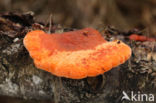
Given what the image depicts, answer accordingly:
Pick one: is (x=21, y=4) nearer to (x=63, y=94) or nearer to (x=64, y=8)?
(x=64, y=8)

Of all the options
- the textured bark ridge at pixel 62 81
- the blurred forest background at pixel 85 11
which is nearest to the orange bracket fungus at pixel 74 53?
the textured bark ridge at pixel 62 81

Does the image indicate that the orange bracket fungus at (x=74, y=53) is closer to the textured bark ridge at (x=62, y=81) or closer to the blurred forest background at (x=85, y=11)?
the textured bark ridge at (x=62, y=81)

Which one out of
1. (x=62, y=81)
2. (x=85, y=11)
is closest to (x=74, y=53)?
(x=62, y=81)

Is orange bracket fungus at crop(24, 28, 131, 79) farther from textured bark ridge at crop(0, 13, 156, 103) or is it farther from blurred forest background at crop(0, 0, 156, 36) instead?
blurred forest background at crop(0, 0, 156, 36)

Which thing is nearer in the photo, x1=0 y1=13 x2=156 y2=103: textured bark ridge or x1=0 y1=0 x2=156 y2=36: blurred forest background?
x1=0 y1=13 x2=156 y2=103: textured bark ridge

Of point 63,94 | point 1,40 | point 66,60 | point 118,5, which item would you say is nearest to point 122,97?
point 63,94

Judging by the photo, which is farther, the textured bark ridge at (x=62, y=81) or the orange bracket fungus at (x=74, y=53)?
the textured bark ridge at (x=62, y=81)

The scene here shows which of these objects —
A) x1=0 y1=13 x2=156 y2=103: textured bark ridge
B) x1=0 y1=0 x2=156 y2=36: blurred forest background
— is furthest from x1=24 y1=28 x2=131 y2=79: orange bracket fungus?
x1=0 y1=0 x2=156 y2=36: blurred forest background
